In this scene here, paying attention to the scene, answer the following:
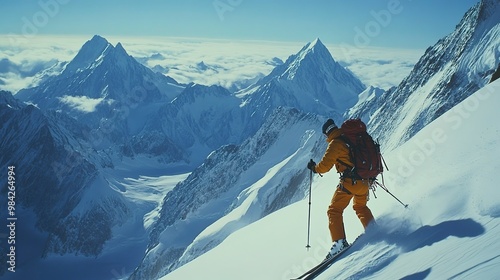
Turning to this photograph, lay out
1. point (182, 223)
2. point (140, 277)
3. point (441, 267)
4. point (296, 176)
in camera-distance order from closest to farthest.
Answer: point (441, 267), point (296, 176), point (140, 277), point (182, 223)

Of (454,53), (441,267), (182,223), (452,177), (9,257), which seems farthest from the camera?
(9,257)

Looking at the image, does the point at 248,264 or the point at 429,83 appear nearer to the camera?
the point at 248,264

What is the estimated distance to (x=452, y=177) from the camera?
834cm

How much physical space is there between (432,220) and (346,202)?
2035 mm

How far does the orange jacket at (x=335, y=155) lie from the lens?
8.80 meters

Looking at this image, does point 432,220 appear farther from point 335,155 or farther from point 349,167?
point 335,155

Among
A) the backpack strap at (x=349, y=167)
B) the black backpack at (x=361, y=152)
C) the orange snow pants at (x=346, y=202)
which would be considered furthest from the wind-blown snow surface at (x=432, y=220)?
the backpack strap at (x=349, y=167)

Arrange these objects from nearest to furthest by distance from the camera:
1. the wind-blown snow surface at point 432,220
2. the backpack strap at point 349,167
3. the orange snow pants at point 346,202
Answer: the wind-blown snow surface at point 432,220 < the backpack strap at point 349,167 < the orange snow pants at point 346,202

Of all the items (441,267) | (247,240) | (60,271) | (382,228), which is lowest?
(441,267)

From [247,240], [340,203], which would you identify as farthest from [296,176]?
[340,203]

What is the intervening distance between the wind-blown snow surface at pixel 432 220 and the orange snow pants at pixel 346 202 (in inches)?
13.9

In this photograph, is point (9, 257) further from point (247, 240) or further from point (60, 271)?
point (247, 240)

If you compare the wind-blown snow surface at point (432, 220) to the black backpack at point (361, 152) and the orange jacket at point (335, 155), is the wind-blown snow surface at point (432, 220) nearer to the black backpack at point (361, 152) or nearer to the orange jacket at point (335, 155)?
the black backpack at point (361, 152)

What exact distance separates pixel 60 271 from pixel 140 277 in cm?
8822
